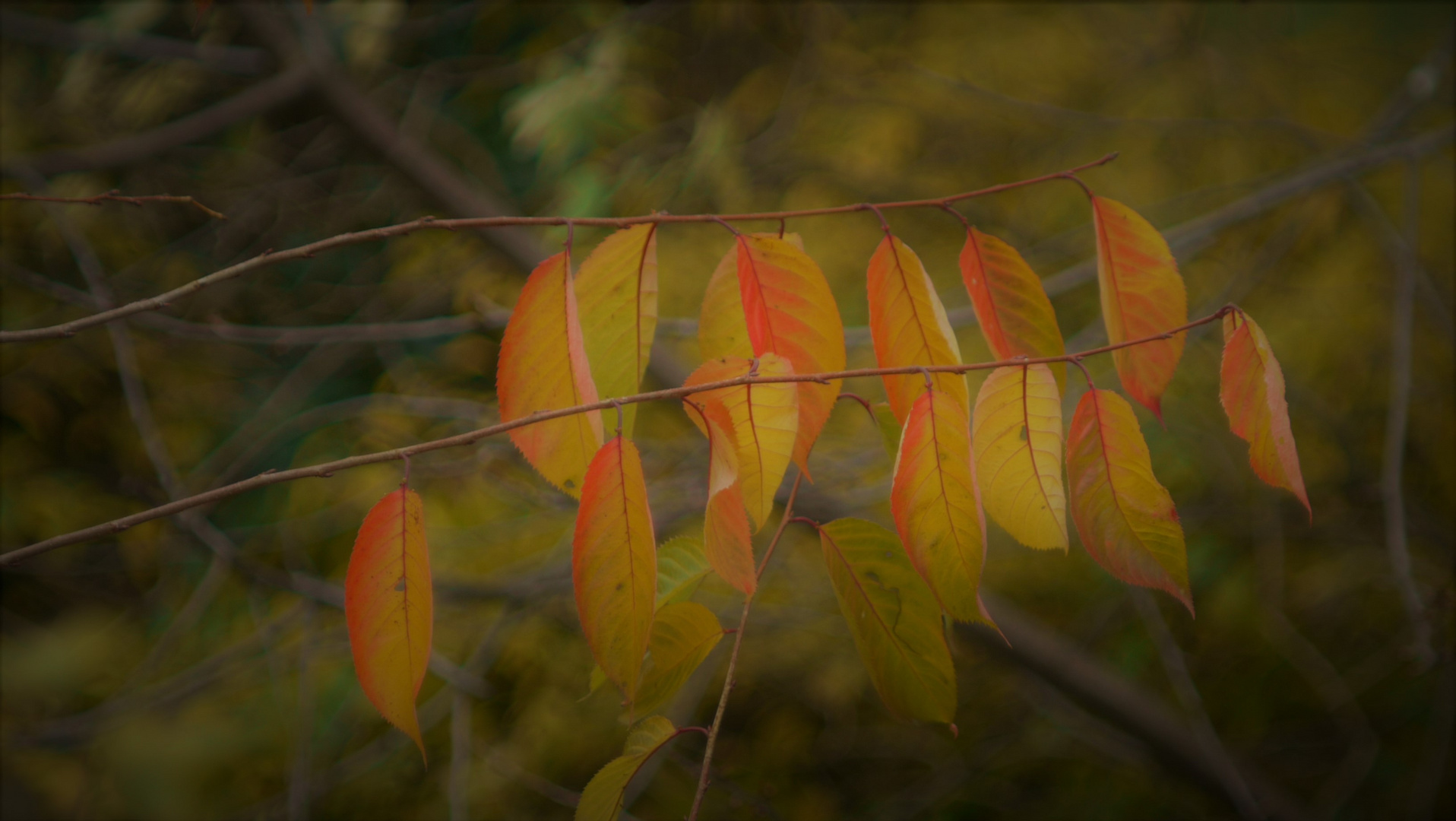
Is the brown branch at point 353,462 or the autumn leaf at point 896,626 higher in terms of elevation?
the brown branch at point 353,462

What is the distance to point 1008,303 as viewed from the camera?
49 cm

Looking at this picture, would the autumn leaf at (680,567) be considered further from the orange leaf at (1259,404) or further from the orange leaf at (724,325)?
the orange leaf at (1259,404)

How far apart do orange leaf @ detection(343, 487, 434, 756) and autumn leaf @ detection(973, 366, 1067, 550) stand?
30cm

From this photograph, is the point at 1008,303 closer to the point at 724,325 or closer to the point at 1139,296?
the point at 1139,296

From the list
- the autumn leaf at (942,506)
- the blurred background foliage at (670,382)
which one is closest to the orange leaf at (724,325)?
the autumn leaf at (942,506)

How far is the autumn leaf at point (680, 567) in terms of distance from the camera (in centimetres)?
49

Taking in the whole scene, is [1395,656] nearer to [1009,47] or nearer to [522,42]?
[1009,47]

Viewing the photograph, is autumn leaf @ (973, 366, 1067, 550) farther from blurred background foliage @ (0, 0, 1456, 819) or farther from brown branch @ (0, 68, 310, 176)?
brown branch @ (0, 68, 310, 176)

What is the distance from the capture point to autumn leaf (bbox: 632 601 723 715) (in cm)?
46

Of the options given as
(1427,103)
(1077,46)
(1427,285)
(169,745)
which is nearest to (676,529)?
(169,745)

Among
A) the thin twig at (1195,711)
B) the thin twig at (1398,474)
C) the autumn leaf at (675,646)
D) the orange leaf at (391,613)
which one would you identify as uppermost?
the orange leaf at (391,613)

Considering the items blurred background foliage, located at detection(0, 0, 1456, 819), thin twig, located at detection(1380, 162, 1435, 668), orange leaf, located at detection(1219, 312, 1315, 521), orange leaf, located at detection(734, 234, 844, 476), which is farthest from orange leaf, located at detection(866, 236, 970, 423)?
thin twig, located at detection(1380, 162, 1435, 668)

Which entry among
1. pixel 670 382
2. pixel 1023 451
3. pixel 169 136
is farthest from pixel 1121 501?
pixel 169 136

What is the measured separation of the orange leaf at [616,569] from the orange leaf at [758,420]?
0.21 feet
